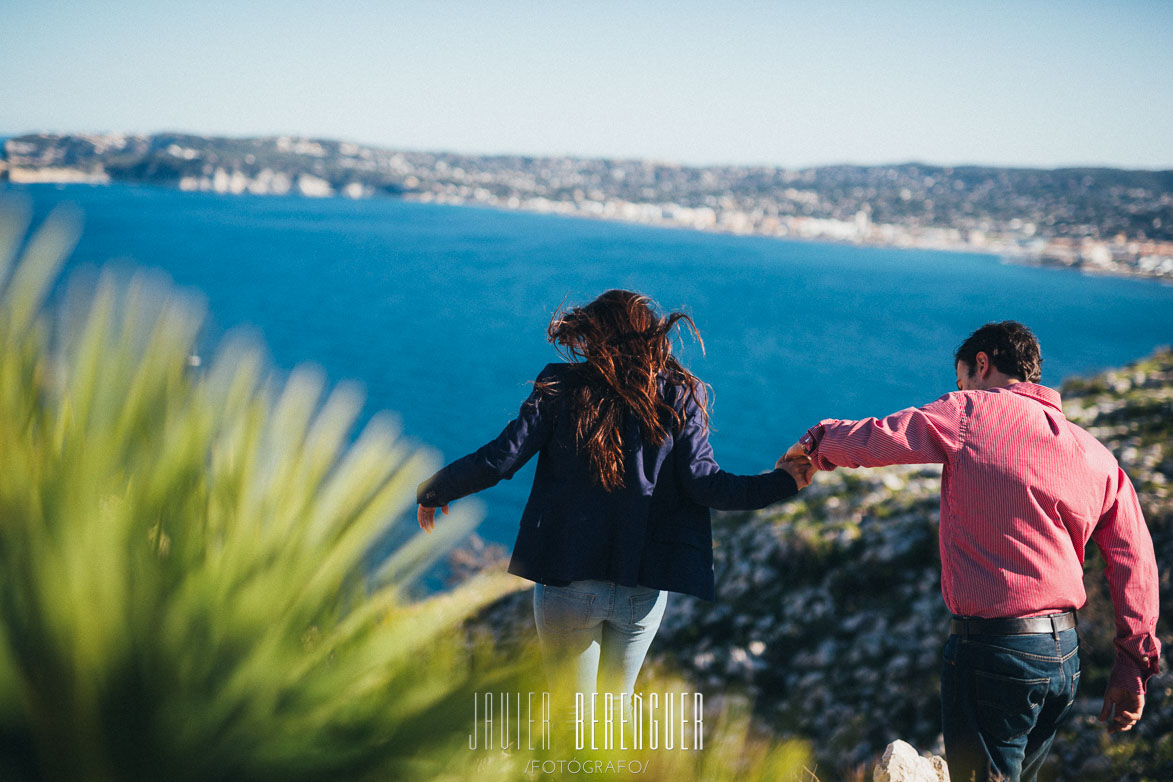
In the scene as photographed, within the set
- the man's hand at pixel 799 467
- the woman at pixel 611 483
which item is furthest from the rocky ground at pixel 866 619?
the woman at pixel 611 483

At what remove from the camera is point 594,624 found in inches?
113

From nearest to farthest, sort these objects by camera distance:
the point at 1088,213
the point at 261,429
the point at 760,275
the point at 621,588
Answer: the point at 261,429 < the point at 621,588 < the point at 760,275 < the point at 1088,213

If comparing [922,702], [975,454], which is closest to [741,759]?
[975,454]

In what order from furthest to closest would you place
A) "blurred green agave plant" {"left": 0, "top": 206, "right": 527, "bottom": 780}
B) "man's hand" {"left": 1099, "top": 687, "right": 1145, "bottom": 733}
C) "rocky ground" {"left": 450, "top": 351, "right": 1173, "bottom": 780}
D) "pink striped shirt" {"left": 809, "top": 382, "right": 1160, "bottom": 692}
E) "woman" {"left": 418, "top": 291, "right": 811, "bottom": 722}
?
"rocky ground" {"left": 450, "top": 351, "right": 1173, "bottom": 780}
"man's hand" {"left": 1099, "top": 687, "right": 1145, "bottom": 733}
"woman" {"left": 418, "top": 291, "right": 811, "bottom": 722}
"pink striped shirt" {"left": 809, "top": 382, "right": 1160, "bottom": 692}
"blurred green agave plant" {"left": 0, "top": 206, "right": 527, "bottom": 780}

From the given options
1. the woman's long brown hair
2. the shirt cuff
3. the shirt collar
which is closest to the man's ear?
the shirt collar

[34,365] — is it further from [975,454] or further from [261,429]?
[975,454]

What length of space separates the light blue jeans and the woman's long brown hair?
0.41m

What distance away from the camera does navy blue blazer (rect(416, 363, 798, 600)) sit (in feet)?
9.15

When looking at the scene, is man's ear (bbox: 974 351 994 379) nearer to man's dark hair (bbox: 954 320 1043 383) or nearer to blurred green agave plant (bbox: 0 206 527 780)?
man's dark hair (bbox: 954 320 1043 383)

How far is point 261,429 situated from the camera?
1.31m

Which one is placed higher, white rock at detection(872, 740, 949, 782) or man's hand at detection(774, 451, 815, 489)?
man's hand at detection(774, 451, 815, 489)

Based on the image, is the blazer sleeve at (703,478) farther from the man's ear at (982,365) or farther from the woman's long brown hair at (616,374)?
the man's ear at (982,365)

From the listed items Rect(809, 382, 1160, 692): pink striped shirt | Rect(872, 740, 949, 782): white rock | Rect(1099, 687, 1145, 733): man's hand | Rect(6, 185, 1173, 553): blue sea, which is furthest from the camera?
Rect(6, 185, 1173, 553): blue sea

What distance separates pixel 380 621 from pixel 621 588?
→ 1605 mm
